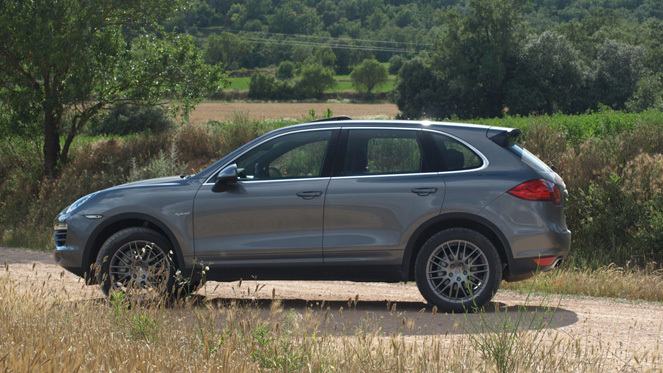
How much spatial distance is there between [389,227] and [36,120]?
15.7 m

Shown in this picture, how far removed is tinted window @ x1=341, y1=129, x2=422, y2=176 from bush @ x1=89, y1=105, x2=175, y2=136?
720 inches

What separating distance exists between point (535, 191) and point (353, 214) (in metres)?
1.78

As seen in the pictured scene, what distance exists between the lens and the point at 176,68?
2177 cm

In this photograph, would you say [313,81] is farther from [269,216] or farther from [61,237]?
[269,216]

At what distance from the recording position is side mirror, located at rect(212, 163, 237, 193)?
26.5 feet

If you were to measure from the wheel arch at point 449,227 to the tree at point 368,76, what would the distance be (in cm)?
10573

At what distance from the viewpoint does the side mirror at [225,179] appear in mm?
8086

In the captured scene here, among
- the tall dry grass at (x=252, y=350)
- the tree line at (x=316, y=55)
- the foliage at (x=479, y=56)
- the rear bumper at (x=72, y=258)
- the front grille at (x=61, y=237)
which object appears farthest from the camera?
the foliage at (x=479, y=56)

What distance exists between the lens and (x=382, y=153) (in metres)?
8.30

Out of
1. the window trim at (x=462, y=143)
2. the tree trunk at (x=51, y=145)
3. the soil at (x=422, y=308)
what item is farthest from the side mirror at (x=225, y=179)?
the tree trunk at (x=51, y=145)

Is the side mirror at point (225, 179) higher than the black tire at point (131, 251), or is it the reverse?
the side mirror at point (225, 179)

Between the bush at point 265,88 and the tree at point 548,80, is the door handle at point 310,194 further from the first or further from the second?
the bush at point 265,88

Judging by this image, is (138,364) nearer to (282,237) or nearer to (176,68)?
(282,237)

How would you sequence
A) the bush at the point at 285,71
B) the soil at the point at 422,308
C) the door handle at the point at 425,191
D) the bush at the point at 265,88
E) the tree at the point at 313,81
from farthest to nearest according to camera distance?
the bush at the point at 285,71 → the tree at the point at 313,81 → the bush at the point at 265,88 → the door handle at the point at 425,191 → the soil at the point at 422,308
